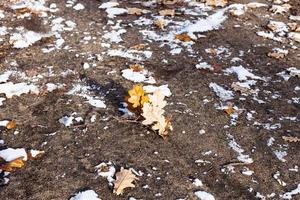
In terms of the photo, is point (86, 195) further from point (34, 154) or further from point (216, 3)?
point (216, 3)

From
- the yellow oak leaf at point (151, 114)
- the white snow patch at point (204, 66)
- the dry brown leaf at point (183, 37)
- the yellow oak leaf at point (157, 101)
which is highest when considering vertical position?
the yellow oak leaf at point (157, 101)

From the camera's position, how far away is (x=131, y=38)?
6.00 meters

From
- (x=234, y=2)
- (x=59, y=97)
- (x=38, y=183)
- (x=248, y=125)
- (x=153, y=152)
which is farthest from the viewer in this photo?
(x=234, y=2)

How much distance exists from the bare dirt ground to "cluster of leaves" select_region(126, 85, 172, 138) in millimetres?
101

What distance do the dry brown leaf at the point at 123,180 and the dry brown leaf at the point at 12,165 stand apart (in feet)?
2.82

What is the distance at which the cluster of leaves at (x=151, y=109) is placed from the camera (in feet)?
13.5

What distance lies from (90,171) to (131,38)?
2703 mm

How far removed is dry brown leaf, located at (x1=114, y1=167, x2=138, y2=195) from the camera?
3522 mm

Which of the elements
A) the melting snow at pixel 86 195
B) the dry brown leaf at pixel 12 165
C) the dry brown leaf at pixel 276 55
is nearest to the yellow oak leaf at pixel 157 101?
the melting snow at pixel 86 195

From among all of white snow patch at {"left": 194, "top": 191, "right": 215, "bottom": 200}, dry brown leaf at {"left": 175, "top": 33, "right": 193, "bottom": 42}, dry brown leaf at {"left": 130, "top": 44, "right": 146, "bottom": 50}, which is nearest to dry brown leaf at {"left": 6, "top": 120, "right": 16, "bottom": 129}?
white snow patch at {"left": 194, "top": 191, "right": 215, "bottom": 200}

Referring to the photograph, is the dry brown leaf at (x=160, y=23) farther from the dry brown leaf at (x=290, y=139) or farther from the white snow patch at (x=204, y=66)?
the dry brown leaf at (x=290, y=139)

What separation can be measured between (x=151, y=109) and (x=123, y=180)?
82 cm

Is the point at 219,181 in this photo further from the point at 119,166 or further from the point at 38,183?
the point at 38,183

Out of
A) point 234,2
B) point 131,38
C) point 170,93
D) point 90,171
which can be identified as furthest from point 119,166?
point 234,2
